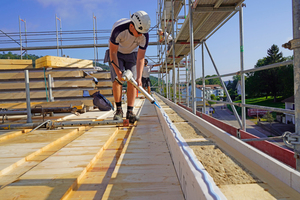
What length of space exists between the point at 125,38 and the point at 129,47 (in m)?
0.24

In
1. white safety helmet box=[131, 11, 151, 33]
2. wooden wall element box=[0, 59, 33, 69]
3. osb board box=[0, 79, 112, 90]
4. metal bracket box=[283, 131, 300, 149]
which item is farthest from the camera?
wooden wall element box=[0, 59, 33, 69]

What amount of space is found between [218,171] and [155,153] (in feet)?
2.75

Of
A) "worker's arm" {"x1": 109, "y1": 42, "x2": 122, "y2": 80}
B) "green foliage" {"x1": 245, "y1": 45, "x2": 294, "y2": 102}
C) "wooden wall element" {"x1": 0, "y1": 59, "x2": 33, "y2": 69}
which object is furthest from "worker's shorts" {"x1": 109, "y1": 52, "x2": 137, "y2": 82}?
"green foliage" {"x1": 245, "y1": 45, "x2": 294, "y2": 102}

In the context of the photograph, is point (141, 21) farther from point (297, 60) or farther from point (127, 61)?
point (297, 60)

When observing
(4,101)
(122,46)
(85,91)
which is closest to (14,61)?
(4,101)

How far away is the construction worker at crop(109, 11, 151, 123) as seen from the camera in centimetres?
294

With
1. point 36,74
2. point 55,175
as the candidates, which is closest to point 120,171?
point 55,175

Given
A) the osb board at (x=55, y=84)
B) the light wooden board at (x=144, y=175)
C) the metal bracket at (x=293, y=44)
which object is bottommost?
the light wooden board at (x=144, y=175)

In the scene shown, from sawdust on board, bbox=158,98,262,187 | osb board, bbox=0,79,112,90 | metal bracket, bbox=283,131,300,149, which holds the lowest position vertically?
sawdust on board, bbox=158,98,262,187

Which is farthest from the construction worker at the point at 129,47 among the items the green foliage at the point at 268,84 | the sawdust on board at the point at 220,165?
the green foliage at the point at 268,84

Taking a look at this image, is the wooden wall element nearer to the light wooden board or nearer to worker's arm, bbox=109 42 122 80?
worker's arm, bbox=109 42 122 80

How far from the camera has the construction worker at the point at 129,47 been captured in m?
2.94

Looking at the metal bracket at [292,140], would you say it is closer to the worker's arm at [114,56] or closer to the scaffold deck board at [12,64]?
the worker's arm at [114,56]

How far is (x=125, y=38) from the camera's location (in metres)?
3.25
